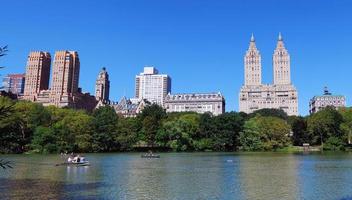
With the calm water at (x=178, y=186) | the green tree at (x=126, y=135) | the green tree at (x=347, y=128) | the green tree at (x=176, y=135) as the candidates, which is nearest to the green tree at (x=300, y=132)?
the green tree at (x=347, y=128)

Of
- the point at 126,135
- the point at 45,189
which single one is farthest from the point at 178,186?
the point at 126,135

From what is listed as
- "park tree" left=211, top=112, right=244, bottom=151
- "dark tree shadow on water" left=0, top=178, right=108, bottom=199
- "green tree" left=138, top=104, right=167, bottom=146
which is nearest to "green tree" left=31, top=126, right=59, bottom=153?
"green tree" left=138, top=104, right=167, bottom=146

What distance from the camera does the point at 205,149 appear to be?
336 ft

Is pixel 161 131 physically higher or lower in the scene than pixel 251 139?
higher

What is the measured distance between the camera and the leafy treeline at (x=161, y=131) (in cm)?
9006

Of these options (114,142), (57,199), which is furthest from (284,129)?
(57,199)

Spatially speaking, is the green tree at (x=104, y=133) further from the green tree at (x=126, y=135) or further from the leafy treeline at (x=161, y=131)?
the green tree at (x=126, y=135)

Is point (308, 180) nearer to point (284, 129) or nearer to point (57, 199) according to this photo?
point (57, 199)

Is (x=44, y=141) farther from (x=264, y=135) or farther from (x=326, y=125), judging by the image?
(x=326, y=125)

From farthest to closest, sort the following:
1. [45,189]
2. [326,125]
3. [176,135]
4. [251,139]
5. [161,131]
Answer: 1. [326,125]
2. [251,139]
3. [161,131]
4. [176,135]
5. [45,189]

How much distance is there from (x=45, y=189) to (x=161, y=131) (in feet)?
240

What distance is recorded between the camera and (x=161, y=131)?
10012cm

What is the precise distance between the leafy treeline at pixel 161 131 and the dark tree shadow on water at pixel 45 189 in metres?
58.0

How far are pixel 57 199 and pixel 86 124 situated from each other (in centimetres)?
7262
